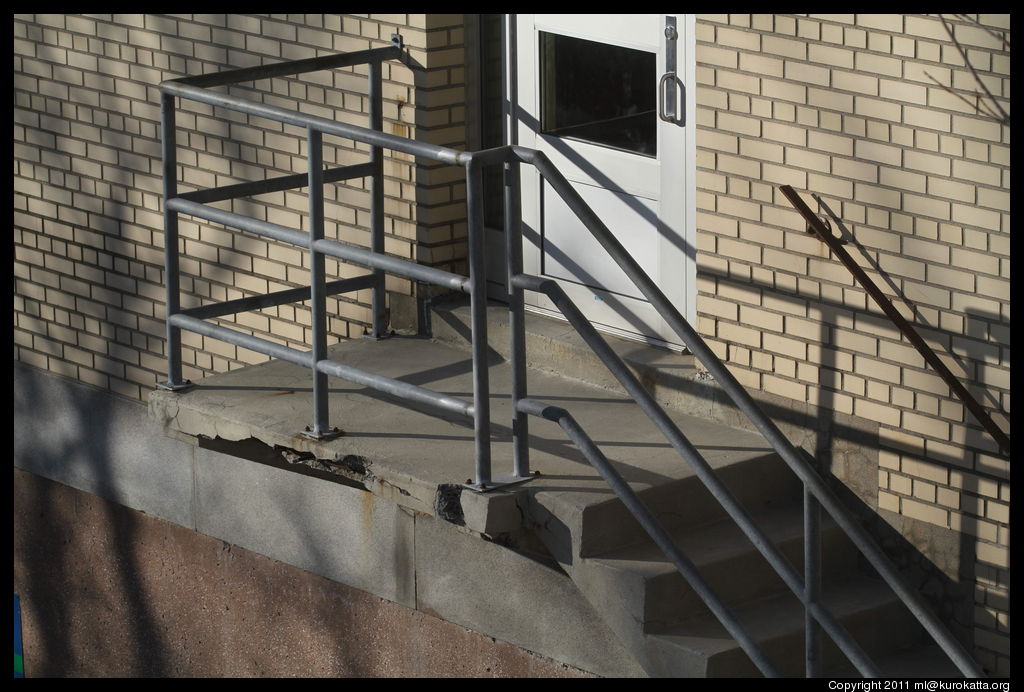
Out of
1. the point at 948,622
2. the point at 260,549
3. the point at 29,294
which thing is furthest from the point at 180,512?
the point at 948,622

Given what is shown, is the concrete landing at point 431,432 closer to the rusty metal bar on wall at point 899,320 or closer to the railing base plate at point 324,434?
the railing base plate at point 324,434

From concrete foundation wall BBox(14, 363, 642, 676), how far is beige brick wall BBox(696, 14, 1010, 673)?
1.13 metres

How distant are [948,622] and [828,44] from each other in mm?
1888

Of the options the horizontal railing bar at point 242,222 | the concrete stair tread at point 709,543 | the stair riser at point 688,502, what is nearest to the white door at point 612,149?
the stair riser at point 688,502

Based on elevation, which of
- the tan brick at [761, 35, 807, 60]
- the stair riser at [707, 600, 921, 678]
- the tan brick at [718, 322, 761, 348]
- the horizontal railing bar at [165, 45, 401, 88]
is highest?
the tan brick at [761, 35, 807, 60]

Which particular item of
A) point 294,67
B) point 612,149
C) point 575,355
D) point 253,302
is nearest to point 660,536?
point 575,355

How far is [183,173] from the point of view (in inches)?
299

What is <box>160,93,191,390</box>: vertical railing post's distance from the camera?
5.92 m

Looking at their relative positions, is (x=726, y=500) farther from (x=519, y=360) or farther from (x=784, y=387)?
(x=784, y=387)

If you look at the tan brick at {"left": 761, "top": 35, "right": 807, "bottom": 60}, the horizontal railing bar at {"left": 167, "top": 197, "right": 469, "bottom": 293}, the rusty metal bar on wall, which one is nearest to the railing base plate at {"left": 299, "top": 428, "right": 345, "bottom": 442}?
the horizontal railing bar at {"left": 167, "top": 197, "right": 469, "bottom": 293}

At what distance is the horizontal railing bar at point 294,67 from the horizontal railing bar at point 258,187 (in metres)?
0.36

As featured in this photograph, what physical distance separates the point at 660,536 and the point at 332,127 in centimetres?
161

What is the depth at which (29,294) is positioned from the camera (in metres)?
8.54

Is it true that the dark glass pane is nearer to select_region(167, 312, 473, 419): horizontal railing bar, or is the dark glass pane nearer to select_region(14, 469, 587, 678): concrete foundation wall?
select_region(167, 312, 473, 419): horizontal railing bar
